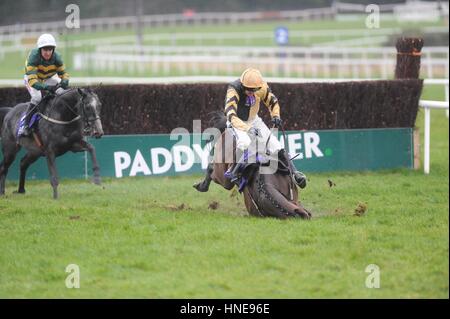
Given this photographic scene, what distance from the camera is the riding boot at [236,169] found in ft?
33.9

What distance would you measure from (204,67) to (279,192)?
2295 centimetres

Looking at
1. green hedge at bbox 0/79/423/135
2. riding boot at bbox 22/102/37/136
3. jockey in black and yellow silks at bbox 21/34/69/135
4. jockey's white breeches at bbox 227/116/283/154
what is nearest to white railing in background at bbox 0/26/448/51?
green hedge at bbox 0/79/423/135

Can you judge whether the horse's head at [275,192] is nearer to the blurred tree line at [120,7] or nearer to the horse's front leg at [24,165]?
the horse's front leg at [24,165]

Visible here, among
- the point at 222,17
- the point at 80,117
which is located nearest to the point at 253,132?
the point at 80,117

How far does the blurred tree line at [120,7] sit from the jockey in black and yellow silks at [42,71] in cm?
1368

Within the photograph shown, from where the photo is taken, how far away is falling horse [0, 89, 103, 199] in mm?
12039

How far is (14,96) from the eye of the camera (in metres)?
14.5

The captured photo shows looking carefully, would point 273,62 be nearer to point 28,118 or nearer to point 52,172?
point 28,118

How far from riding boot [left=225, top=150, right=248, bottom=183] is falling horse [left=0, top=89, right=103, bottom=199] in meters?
2.21

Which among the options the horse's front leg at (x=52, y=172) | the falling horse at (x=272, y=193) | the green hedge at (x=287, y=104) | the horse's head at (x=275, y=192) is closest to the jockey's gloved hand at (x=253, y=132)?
the falling horse at (x=272, y=193)

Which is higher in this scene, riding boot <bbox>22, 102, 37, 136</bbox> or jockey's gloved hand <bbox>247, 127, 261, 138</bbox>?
riding boot <bbox>22, 102, 37, 136</bbox>

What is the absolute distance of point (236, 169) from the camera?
34.1ft

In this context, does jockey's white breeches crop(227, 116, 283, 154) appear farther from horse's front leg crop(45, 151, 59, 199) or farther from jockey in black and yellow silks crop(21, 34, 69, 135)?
jockey in black and yellow silks crop(21, 34, 69, 135)
